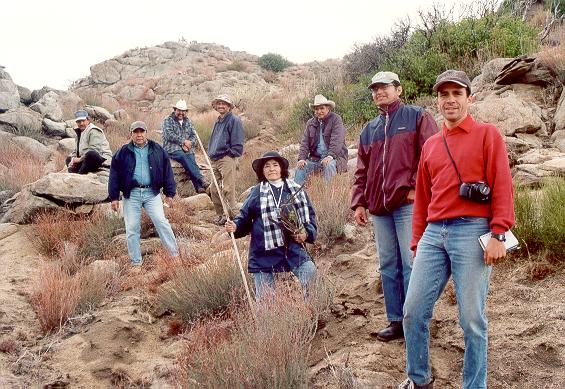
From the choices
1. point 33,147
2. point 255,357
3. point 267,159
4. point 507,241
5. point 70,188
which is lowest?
point 255,357

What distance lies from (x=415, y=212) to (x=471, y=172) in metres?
0.52

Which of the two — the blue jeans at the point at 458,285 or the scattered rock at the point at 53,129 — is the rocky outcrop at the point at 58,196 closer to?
the blue jeans at the point at 458,285

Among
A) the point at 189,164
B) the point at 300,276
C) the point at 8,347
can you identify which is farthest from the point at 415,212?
the point at 189,164

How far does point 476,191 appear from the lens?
2686mm

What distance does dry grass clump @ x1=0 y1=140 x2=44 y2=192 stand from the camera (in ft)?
36.2

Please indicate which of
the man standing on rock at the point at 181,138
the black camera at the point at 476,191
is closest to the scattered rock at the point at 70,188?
the man standing on rock at the point at 181,138

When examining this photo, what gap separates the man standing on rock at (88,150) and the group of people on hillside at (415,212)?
3.01 metres

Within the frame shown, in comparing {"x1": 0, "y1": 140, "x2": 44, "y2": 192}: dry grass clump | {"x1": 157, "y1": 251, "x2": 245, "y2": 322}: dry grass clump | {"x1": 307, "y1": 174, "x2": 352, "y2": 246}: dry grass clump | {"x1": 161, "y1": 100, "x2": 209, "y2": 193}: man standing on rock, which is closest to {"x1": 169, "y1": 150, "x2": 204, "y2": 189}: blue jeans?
{"x1": 161, "y1": 100, "x2": 209, "y2": 193}: man standing on rock

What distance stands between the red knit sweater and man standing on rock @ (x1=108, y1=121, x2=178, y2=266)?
4405mm

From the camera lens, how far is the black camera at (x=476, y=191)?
2676 mm

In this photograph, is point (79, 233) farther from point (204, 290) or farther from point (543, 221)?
point (543, 221)

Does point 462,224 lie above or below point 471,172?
below

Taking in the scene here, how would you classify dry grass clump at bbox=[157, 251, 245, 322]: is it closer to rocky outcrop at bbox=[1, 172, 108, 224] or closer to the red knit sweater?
the red knit sweater

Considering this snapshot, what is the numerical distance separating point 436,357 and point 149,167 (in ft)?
14.4
